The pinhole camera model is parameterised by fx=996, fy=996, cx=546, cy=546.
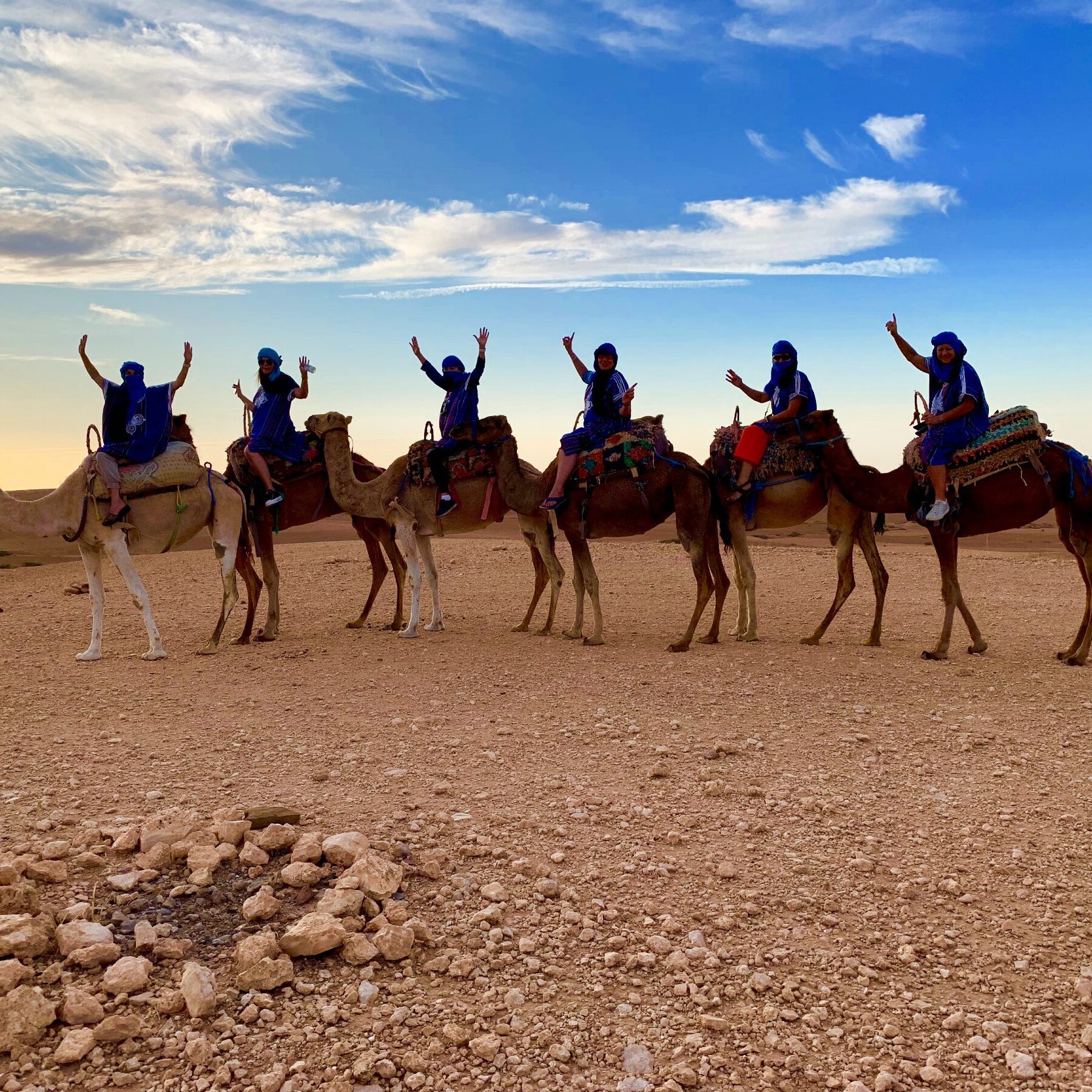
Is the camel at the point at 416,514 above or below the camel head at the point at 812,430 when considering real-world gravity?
below

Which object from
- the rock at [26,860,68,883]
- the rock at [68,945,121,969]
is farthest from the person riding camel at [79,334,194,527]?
the rock at [68,945,121,969]

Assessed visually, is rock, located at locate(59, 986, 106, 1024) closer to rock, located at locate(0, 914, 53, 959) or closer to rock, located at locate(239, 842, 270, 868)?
rock, located at locate(0, 914, 53, 959)

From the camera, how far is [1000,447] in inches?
421

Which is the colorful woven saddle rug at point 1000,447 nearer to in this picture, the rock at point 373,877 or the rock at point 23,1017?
the rock at point 373,877

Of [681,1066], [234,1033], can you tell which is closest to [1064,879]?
[681,1066]

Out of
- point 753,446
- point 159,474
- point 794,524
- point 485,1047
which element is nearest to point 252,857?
point 485,1047

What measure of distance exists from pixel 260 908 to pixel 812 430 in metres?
8.95

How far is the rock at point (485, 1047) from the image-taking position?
3809 mm

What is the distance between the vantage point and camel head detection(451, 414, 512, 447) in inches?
490

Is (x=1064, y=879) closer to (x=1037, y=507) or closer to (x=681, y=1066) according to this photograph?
(x=681, y=1066)

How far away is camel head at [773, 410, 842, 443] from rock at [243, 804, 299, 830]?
26.1ft

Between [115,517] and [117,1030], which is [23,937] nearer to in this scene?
[117,1030]

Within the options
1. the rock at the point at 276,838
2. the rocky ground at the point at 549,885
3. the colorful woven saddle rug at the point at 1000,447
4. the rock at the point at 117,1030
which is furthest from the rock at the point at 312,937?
the colorful woven saddle rug at the point at 1000,447

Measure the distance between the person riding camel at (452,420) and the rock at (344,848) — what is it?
758cm
